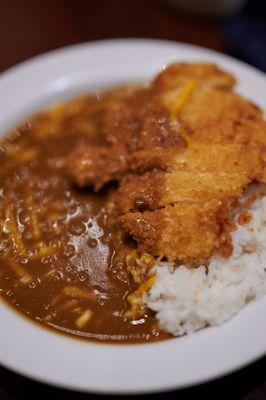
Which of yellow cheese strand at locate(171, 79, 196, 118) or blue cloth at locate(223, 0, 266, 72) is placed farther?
blue cloth at locate(223, 0, 266, 72)

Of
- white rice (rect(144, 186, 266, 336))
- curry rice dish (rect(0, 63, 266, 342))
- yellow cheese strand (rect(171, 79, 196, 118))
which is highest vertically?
yellow cheese strand (rect(171, 79, 196, 118))

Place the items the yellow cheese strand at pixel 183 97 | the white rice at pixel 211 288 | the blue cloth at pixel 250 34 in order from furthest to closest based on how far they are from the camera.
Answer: the blue cloth at pixel 250 34
the yellow cheese strand at pixel 183 97
the white rice at pixel 211 288

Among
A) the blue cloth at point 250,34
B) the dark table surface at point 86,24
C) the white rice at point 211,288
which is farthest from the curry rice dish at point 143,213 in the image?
the dark table surface at point 86,24

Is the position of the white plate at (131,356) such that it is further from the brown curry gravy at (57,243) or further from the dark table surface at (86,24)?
the dark table surface at (86,24)

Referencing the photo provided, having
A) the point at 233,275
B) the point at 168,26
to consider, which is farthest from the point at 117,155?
the point at 168,26

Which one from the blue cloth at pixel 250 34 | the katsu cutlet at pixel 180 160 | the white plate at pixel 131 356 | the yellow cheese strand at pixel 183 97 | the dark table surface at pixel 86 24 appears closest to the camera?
the white plate at pixel 131 356

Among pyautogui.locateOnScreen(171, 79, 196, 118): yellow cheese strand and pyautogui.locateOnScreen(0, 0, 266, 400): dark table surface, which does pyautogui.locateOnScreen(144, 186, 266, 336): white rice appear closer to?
pyautogui.locateOnScreen(171, 79, 196, 118): yellow cheese strand

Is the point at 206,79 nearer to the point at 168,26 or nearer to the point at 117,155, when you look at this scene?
the point at 117,155

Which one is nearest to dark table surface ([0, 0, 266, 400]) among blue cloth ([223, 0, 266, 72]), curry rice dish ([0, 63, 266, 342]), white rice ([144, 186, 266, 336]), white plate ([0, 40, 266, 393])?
blue cloth ([223, 0, 266, 72])

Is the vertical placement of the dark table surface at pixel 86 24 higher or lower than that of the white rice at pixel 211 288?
higher
